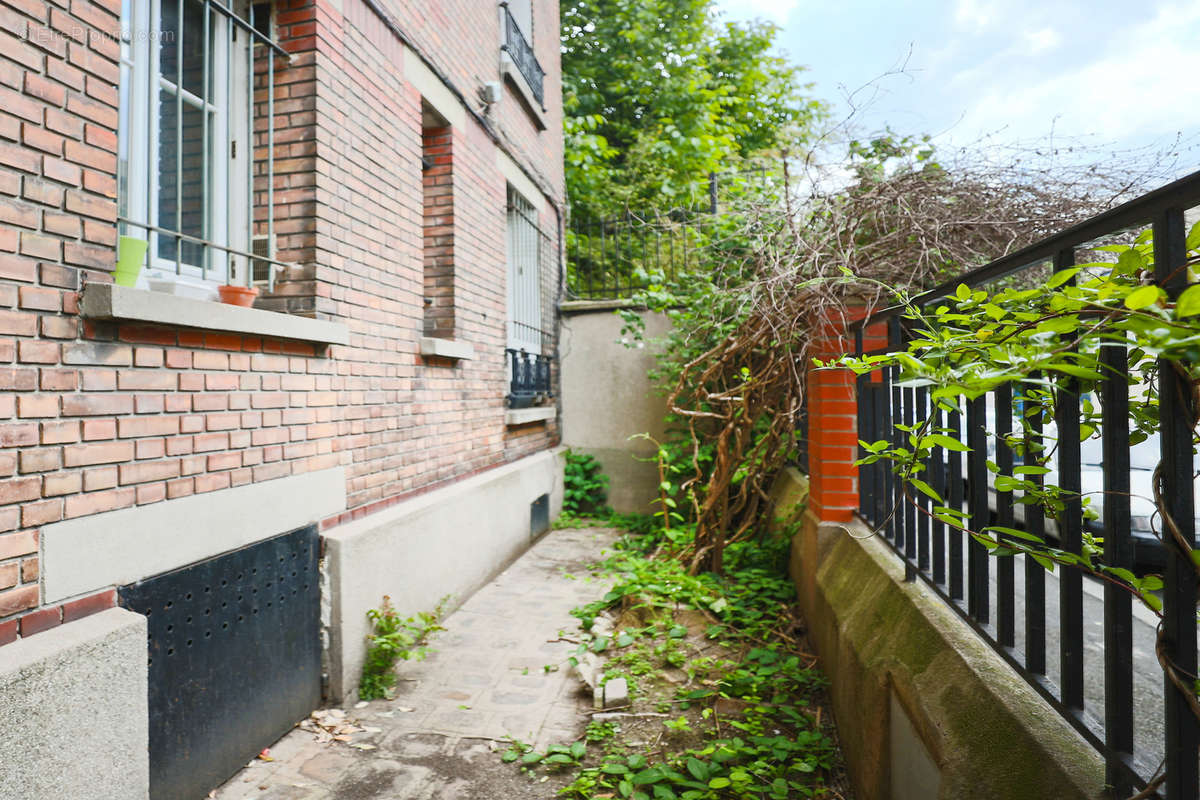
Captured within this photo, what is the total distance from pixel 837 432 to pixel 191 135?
3.52 m

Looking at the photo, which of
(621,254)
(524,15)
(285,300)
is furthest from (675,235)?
(285,300)

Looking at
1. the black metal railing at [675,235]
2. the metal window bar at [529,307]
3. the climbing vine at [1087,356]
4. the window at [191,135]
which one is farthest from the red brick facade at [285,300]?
the climbing vine at [1087,356]

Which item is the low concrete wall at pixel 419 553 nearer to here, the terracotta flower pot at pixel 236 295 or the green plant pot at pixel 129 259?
the terracotta flower pot at pixel 236 295

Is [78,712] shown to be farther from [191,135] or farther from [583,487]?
[583,487]

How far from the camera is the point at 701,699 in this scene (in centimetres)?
339

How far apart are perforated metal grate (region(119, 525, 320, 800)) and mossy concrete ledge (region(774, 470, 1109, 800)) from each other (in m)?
2.47

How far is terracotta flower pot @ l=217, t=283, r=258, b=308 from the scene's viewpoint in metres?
3.00

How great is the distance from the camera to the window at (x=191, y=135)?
9.04 feet

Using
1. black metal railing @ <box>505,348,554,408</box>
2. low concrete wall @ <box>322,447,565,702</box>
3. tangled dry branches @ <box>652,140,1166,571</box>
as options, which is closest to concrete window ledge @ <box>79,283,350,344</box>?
low concrete wall @ <box>322,447,565,702</box>

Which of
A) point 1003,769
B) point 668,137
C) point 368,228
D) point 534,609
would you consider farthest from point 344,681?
point 668,137

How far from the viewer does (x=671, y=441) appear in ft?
26.2

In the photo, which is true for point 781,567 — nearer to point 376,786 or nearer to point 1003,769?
point 376,786

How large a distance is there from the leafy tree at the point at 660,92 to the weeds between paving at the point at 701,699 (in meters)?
7.95

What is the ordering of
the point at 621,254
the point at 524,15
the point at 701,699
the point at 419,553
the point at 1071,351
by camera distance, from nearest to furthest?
the point at 1071,351 < the point at 701,699 < the point at 419,553 < the point at 524,15 < the point at 621,254
